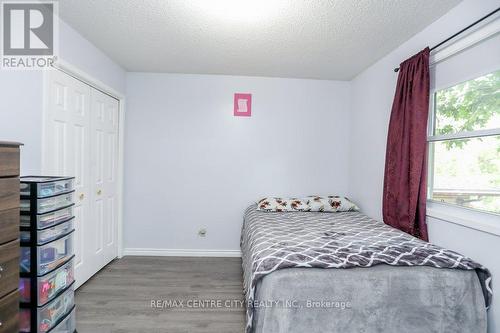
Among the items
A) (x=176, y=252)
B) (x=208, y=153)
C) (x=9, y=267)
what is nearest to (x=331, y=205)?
(x=208, y=153)

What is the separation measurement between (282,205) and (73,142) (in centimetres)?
223

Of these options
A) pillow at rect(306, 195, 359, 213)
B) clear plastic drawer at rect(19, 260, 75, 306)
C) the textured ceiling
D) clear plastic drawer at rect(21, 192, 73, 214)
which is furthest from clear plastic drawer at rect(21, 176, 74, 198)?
pillow at rect(306, 195, 359, 213)

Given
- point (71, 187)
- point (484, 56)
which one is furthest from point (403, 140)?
point (71, 187)

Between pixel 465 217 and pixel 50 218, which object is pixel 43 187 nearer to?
pixel 50 218

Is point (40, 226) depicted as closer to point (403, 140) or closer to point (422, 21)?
point (403, 140)

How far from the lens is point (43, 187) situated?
5.19 feet

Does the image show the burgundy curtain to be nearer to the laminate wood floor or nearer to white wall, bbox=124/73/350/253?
white wall, bbox=124/73/350/253

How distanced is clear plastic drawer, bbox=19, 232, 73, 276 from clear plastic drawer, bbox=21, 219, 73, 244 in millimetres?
34

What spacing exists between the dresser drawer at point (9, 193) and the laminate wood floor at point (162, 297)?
1123 mm

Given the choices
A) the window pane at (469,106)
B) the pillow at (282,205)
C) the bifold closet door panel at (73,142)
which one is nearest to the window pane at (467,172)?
the window pane at (469,106)

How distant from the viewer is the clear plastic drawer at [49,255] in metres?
1.53

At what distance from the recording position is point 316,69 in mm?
3090

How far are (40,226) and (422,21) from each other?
3.02 meters

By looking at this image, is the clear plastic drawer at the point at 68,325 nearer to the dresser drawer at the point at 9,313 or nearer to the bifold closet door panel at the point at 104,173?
the dresser drawer at the point at 9,313
